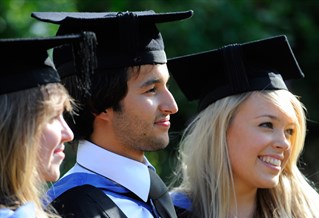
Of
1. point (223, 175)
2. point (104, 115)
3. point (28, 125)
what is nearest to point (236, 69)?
point (223, 175)

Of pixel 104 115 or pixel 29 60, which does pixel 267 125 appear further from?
pixel 29 60

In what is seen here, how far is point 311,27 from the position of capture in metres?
8.91

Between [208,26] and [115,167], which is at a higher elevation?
[208,26]

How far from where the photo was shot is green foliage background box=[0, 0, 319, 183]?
800 cm

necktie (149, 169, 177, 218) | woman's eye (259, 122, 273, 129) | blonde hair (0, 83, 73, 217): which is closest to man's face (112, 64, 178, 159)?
necktie (149, 169, 177, 218)

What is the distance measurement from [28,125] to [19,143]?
0.08 metres

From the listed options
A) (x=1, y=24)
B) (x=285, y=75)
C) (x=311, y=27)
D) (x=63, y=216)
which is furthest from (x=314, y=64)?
(x=63, y=216)

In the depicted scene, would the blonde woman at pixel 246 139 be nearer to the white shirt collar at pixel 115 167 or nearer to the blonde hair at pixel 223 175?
the blonde hair at pixel 223 175

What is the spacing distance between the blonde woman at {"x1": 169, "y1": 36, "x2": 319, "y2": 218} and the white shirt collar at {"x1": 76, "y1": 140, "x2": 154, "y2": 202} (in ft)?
1.58

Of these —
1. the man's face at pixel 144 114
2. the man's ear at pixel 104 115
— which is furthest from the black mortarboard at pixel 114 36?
the man's ear at pixel 104 115

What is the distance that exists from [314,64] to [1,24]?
10.2 feet

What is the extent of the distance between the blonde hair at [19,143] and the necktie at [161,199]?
979 mm

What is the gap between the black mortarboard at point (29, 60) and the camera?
141 inches

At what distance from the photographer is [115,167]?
4383 millimetres
